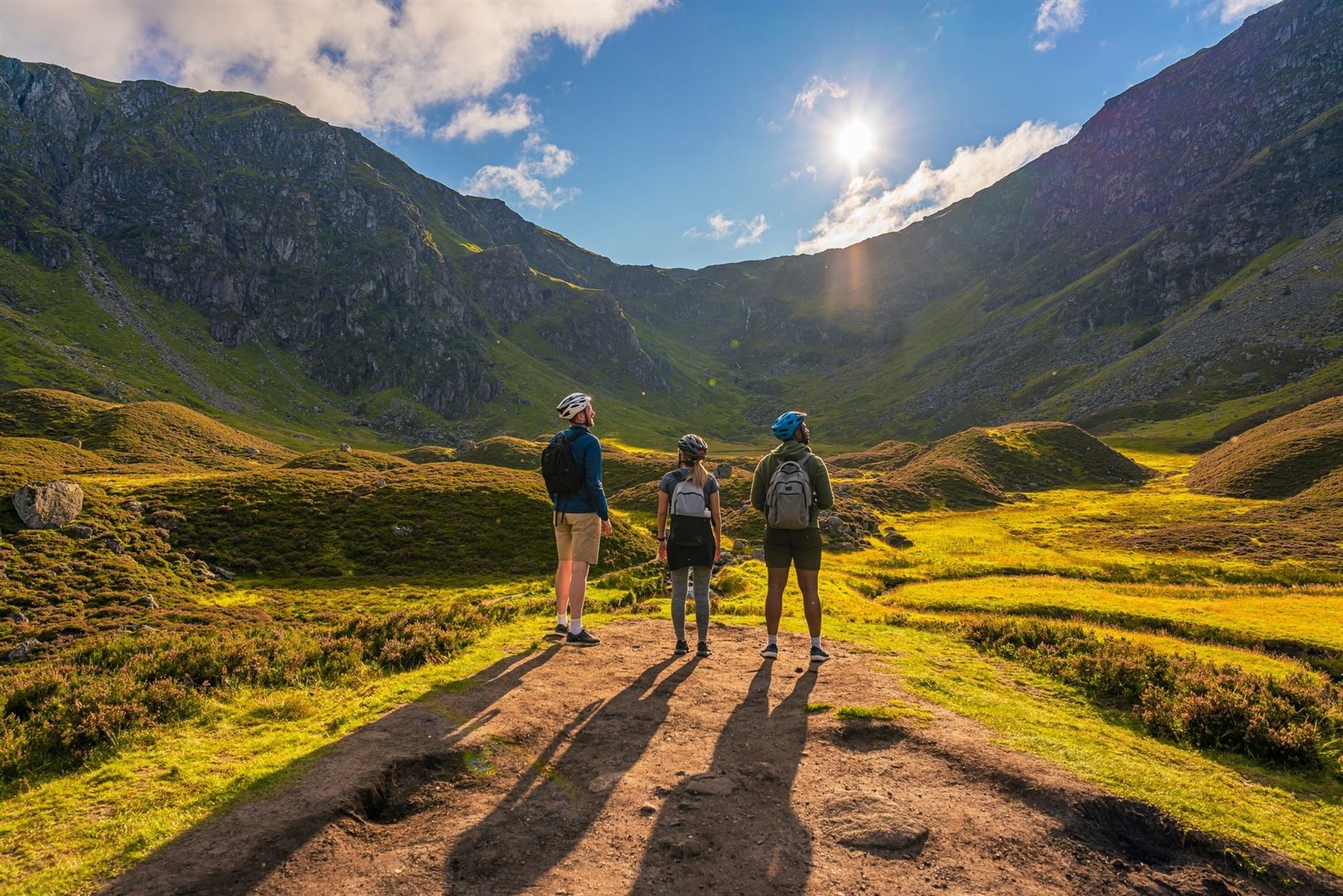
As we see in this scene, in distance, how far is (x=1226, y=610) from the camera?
21438 mm

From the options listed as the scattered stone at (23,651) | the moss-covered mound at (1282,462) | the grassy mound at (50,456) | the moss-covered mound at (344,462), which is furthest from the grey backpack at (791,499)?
the moss-covered mound at (1282,462)

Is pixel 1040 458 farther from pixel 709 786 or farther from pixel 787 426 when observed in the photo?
pixel 709 786

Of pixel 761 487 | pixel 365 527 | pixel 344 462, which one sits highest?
pixel 344 462

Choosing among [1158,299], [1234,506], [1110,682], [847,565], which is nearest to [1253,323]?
[1158,299]

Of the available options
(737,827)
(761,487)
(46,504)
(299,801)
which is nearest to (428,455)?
(46,504)

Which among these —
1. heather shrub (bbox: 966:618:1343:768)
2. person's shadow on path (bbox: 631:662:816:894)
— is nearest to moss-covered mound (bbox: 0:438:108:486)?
person's shadow on path (bbox: 631:662:816:894)

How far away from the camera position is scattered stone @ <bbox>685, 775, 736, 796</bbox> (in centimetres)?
660

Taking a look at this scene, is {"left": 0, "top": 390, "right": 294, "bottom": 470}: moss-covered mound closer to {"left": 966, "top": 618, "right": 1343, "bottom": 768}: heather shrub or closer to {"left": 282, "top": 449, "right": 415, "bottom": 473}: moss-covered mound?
{"left": 282, "top": 449, "right": 415, "bottom": 473}: moss-covered mound

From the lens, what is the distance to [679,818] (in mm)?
6031

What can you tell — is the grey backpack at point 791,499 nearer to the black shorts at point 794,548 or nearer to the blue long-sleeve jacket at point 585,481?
the black shorts at point 794,548

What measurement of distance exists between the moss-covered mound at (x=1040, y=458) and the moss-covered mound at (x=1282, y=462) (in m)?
8.48

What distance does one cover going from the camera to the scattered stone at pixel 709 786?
21.6 ft

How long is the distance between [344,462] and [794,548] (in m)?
73.0

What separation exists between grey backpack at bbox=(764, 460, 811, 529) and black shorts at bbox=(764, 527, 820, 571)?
0.19 meters
